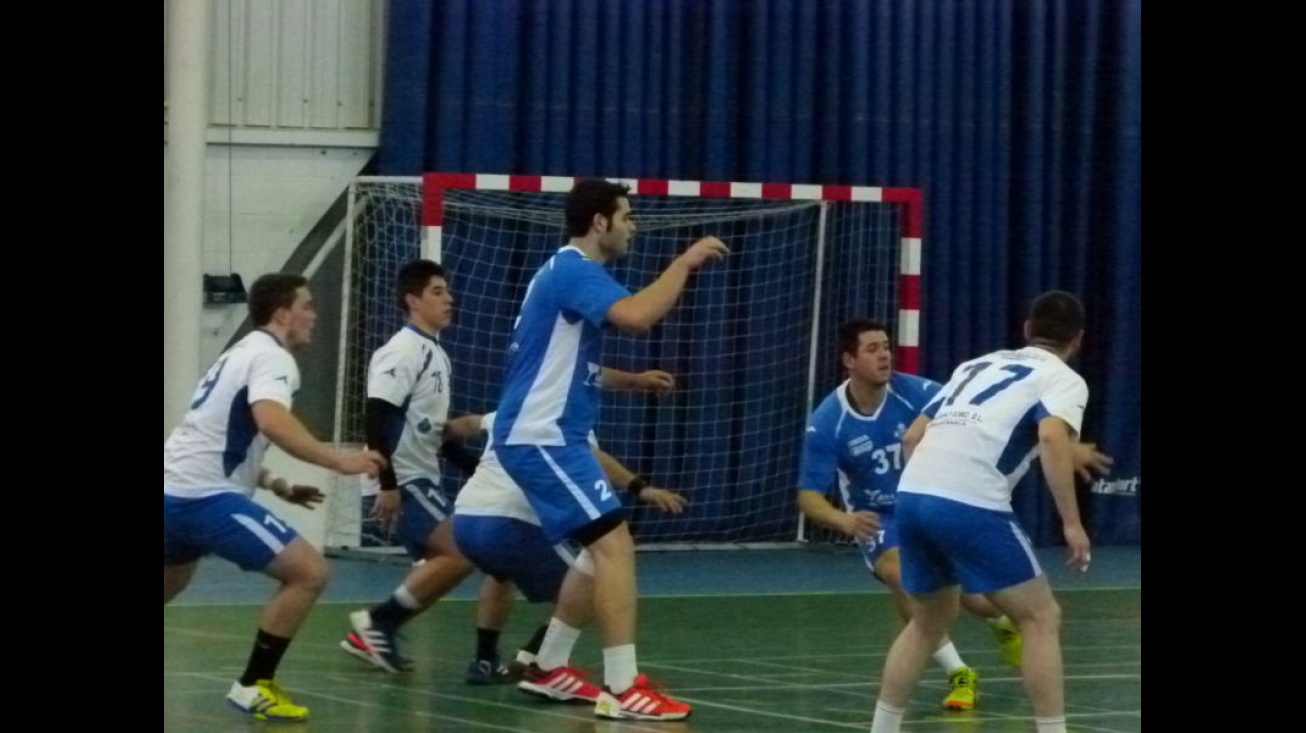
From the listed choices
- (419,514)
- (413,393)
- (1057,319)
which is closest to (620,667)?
(419,514)

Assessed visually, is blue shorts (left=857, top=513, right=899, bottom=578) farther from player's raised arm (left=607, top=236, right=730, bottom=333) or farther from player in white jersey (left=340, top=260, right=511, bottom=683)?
player's raised arm (left=607, top=236, right=730, bottom=333)

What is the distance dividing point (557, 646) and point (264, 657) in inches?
48.0

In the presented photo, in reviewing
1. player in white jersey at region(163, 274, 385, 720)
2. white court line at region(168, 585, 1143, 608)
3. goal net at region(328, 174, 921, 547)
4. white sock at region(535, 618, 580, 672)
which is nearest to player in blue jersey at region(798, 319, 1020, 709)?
white sock at region(535, 618, 580, 672)

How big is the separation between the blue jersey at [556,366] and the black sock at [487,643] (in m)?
1.11

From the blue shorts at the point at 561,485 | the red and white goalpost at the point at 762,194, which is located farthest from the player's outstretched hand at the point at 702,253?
the red and white goalpost at the point at 762,194

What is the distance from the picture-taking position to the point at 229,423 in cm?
735

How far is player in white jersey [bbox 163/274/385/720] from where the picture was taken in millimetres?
7230

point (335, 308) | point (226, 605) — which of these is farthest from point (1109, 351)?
point (226, 605)

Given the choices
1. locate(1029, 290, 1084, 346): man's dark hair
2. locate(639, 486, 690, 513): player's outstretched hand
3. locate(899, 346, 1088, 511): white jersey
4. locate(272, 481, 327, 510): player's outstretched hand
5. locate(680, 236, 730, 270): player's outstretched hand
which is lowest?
locate(639, 486, 690, 513): player's outstretched hand

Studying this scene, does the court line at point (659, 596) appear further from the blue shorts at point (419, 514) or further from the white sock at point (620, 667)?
the white sock at point (620, 667)

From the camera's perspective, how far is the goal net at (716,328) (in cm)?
1439

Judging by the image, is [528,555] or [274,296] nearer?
[274,296]

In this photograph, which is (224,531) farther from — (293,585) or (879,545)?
(879,545)

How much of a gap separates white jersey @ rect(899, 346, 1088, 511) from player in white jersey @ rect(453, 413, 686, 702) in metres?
1.70
